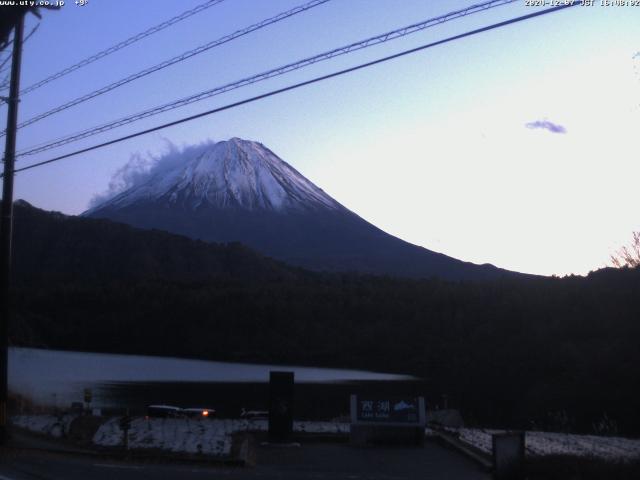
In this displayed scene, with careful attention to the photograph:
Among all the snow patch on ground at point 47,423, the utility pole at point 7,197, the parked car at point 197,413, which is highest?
the utility pole at point 7,197

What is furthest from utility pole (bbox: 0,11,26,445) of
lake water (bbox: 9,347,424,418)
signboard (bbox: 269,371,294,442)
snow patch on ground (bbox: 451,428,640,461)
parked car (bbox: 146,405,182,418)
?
lake water (bbox: 9,347,424,418)

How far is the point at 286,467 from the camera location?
1655 centimetres

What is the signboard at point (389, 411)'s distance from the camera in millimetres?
20047

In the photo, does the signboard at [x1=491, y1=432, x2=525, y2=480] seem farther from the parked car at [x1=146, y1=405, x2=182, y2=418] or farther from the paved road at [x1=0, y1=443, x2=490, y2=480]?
the parked car at [x1=146, y1=405, x2=182, y2=418]

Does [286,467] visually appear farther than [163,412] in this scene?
No

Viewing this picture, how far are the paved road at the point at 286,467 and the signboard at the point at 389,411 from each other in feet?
2.41

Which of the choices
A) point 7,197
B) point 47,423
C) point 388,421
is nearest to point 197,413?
point 47,423

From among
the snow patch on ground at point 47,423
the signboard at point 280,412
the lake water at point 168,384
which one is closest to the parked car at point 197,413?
the snow patch on ground at point 47,423

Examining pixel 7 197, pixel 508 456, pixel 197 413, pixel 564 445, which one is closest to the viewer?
pixel 508 456

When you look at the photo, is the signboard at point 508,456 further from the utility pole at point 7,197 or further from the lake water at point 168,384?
the lake water at point 168,384

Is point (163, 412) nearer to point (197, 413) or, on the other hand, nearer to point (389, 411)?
point (197, 413)

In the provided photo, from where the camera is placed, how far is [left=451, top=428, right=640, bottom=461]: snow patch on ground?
651 inches

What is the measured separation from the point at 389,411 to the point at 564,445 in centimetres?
379

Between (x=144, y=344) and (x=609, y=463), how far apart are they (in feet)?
226
